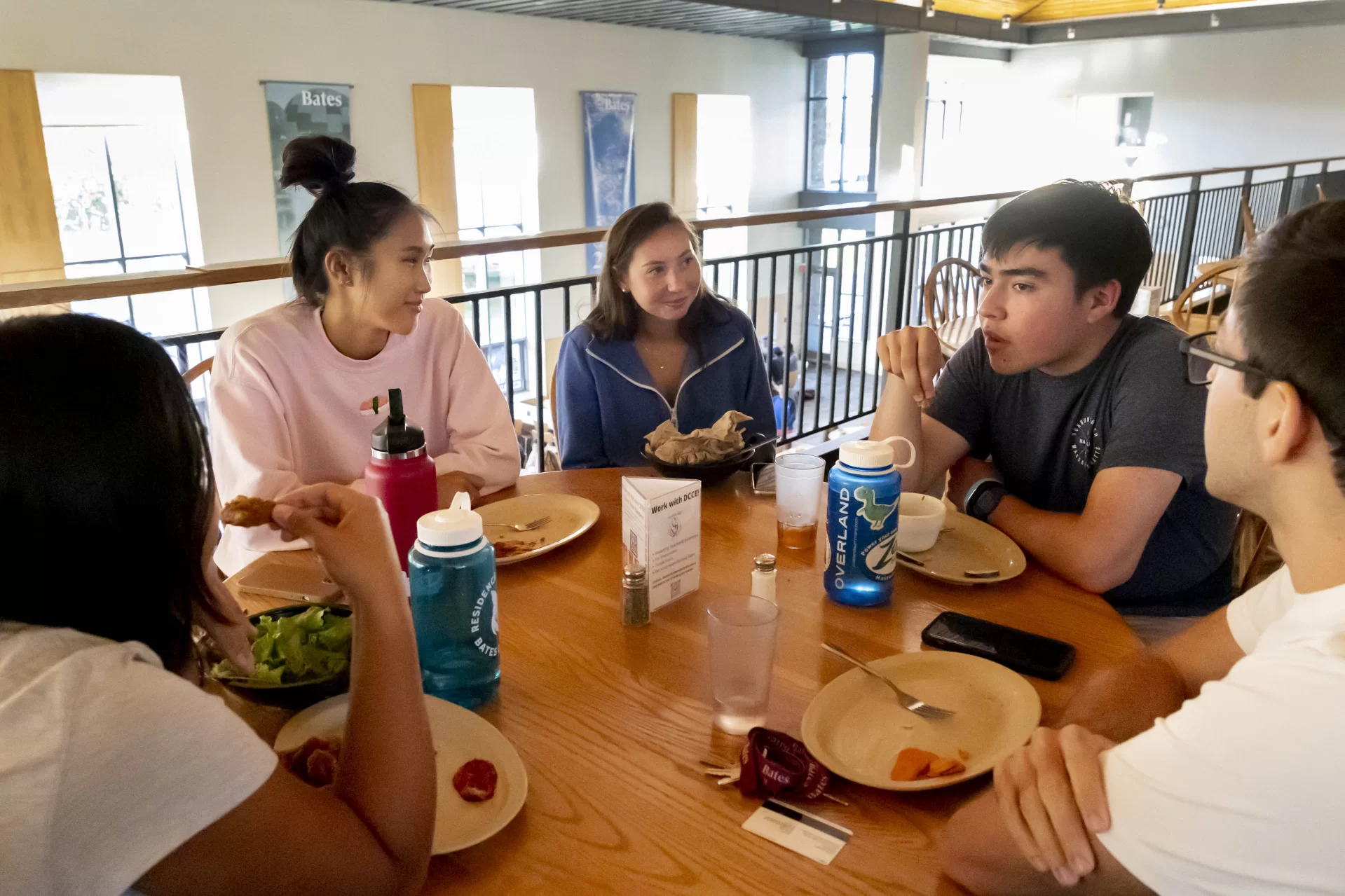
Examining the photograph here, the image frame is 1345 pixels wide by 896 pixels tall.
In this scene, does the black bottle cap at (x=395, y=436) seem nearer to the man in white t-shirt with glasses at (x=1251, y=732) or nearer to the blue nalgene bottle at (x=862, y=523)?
the blue nalgene bottle at (x=862, y=523)

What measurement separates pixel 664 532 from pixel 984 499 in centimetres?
65

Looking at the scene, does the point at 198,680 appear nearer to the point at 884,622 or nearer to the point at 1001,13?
the point at 884,622

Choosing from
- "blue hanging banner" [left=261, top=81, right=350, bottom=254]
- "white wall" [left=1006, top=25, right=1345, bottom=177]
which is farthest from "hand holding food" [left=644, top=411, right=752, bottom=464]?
"white wall" [left=1006, top=25, right=1345, bottom=177]

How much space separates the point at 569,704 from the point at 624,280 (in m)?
1.53

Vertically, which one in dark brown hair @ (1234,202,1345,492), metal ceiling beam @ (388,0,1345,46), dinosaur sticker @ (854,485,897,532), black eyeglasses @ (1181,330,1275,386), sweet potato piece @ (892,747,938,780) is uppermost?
metal ceiling beam @ (388,0,1345,46)

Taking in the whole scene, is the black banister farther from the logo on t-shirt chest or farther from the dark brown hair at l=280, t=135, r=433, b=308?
the dark brown hair at l=280, t=135, r=433, b=308

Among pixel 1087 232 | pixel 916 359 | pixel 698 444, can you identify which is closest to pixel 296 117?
pixel 698 444

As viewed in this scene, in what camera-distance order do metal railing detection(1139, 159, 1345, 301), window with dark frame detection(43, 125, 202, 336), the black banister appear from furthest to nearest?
window with dark frame detection(43, 125, 202, 336) < the black banister < metal railing detection(1139, 159, 1345, 301)

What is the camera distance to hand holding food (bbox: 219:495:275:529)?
100cm

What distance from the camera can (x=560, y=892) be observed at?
78 centimetres

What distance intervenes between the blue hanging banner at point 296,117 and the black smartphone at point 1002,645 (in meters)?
8.93

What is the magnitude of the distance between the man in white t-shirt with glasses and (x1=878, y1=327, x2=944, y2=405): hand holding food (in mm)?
739

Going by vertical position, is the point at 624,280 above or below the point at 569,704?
above

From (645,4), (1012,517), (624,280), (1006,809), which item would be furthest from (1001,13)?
(1006,809)
